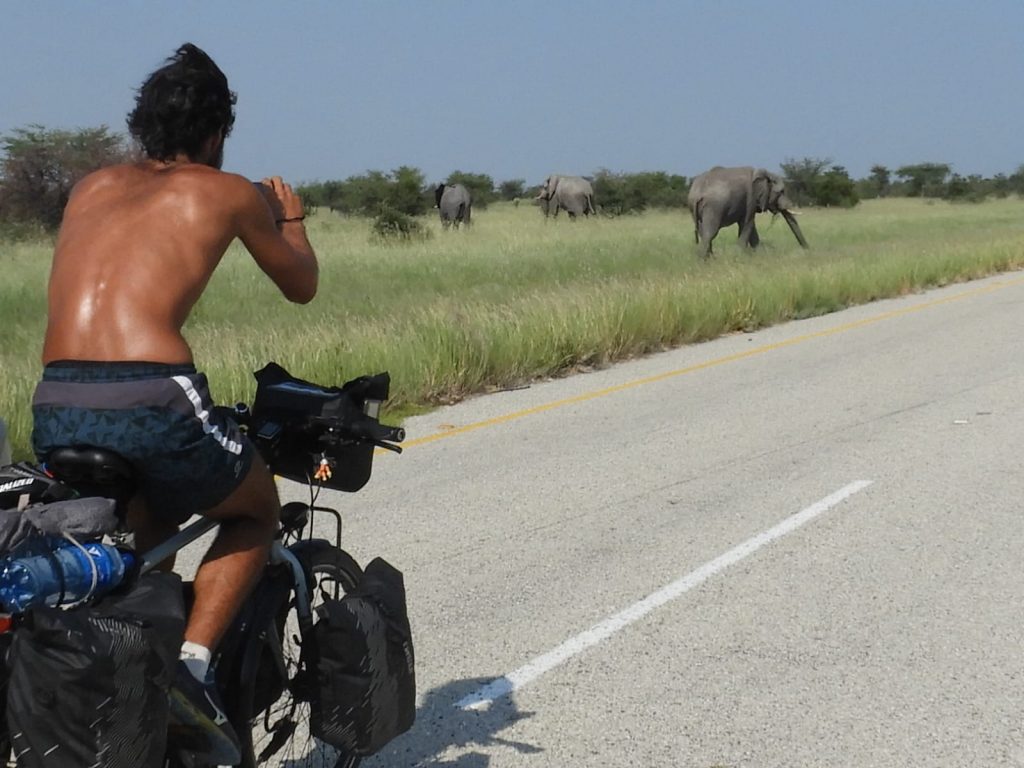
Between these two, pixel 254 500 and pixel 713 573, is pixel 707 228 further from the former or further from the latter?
pixel 254 500

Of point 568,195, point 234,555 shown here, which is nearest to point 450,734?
point 234,555

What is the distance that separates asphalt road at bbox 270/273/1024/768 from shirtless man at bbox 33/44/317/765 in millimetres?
1451

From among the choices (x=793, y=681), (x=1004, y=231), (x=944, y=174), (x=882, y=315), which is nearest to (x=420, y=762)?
(x=793, y=681)

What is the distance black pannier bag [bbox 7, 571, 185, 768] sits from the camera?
2.79 meters

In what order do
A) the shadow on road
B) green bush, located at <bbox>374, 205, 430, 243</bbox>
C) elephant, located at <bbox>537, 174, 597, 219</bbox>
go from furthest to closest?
elephant, located at <bbox>537, 174, 597, 219</bbox> < green bush, located at <bbox>374, 205, 430, 243</bbox> < the shadow on road

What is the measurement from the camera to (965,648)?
18.3ft

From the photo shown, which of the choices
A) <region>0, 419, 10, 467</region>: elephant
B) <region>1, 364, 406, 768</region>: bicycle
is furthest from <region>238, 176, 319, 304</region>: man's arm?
<region>0, 419, 10, 467</region>: elephant

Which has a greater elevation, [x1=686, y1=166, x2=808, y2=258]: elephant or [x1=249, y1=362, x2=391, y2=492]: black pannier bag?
[x1=249, y1=362, x2=391, y2=492]: black pannier bag

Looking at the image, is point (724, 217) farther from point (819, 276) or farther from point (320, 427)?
point (320, 427)

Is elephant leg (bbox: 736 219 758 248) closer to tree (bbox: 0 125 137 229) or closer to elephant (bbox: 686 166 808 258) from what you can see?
elephant (bbox: 686 166 808 258)

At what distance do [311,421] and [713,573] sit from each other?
11.4 feet

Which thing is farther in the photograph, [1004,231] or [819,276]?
[1004,231]

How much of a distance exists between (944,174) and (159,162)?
380 ft

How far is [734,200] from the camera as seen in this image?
107ft
